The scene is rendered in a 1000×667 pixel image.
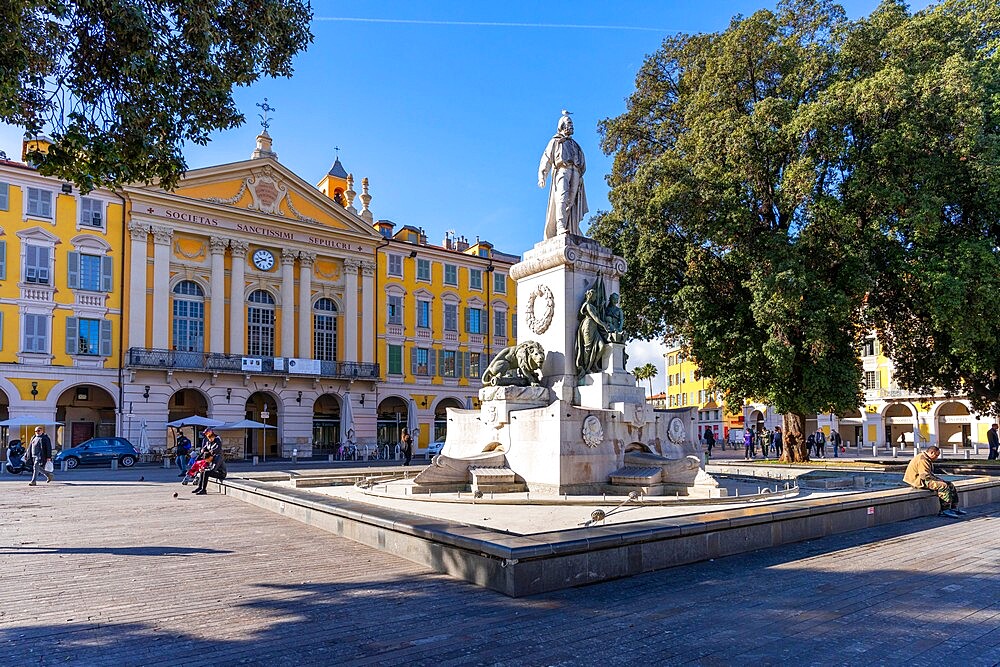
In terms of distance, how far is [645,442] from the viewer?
13.4 metres

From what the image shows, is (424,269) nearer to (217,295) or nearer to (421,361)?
(421,361)

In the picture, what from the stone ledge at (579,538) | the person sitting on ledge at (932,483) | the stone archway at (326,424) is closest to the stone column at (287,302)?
the stone archway at (326,424)

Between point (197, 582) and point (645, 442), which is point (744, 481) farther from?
point (197, 582)

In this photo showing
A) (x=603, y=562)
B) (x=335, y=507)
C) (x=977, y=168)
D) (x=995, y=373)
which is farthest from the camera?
(x=995, y=373)

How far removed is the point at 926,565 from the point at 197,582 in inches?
270

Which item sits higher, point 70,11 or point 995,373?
point 70,11

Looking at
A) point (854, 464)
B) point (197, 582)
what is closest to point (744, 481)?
point (854, 464)

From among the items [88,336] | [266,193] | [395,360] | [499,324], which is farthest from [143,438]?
[499,324]

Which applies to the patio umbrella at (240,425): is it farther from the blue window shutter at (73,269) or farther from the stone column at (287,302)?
the blue window shutter at (73,269)

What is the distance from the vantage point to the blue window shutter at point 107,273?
35500mm

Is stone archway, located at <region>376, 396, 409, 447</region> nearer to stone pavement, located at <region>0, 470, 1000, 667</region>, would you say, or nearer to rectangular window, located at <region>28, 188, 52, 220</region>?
rectangular window, located at <region>28, 188, 52, 220</region>

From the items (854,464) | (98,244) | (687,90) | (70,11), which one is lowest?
(854,464)

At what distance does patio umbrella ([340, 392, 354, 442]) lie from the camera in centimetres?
3981

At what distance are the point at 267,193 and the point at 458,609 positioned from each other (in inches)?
1542
